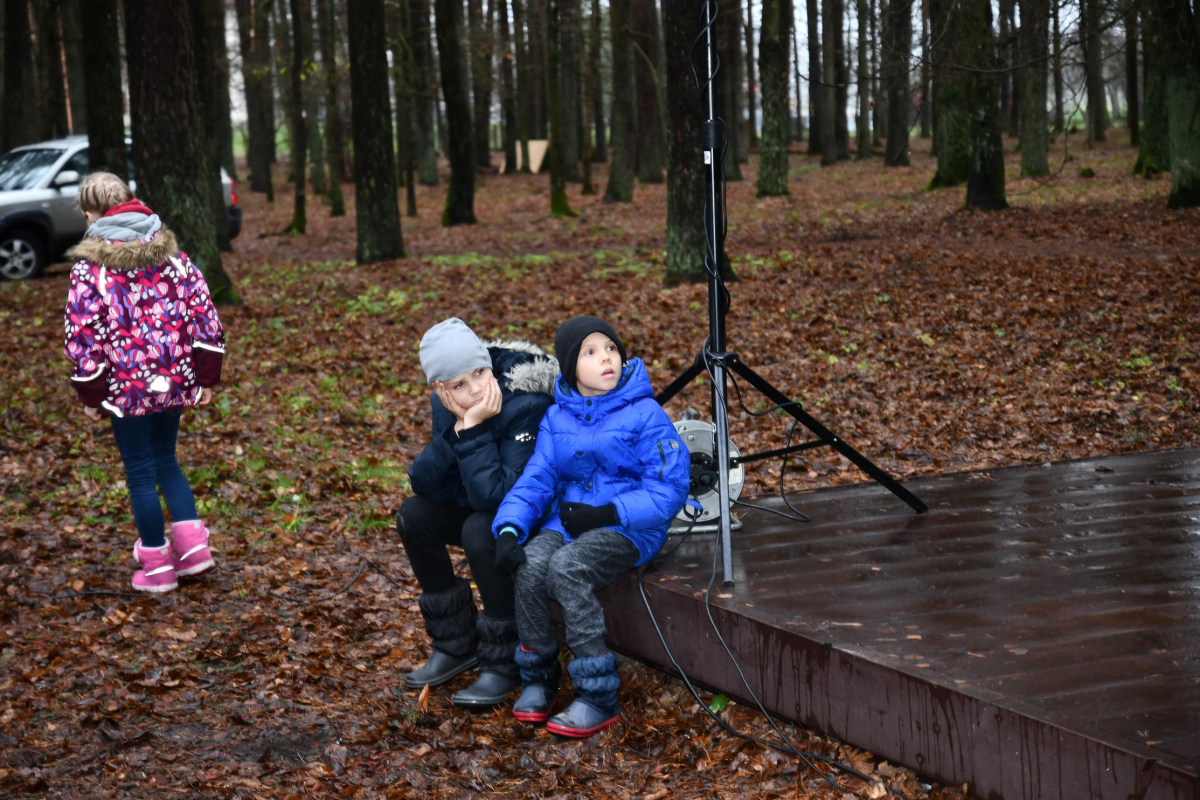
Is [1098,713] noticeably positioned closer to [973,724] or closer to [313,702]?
[973,724]

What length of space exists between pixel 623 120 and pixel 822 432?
19.1 meters

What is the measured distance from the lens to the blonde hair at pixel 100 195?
5.36 metres

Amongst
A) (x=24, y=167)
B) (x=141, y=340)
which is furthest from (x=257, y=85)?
(x=141, y=340)

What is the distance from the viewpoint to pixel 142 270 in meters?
5.34

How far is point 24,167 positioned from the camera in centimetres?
1609

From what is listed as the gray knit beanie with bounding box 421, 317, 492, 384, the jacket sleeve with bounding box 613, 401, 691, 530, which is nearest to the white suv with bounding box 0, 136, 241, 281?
the gray knit beanie with bounding box 421, 317, 492, 384

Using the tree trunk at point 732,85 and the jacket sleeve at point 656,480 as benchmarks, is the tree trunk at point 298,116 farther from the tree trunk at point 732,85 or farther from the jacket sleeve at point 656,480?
the jacket sleeve at point 656,480

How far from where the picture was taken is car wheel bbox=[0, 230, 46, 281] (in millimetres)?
15242

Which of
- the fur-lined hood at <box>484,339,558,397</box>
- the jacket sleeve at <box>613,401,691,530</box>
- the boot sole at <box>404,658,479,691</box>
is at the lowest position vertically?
the boot sole at <box>404,658,479,691</box>

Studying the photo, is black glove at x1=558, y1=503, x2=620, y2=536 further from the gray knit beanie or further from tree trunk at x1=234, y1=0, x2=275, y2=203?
tree trunk at x1=234, y1=0, x2=275, y2=203

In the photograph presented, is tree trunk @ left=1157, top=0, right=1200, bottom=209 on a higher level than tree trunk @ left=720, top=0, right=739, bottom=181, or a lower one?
lower

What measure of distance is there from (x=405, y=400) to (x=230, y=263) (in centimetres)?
887

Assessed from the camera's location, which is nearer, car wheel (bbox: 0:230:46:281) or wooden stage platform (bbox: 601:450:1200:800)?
wooden stage platform (bbox: 601:450:1200:800)

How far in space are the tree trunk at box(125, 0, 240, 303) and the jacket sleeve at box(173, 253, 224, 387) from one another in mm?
6918
